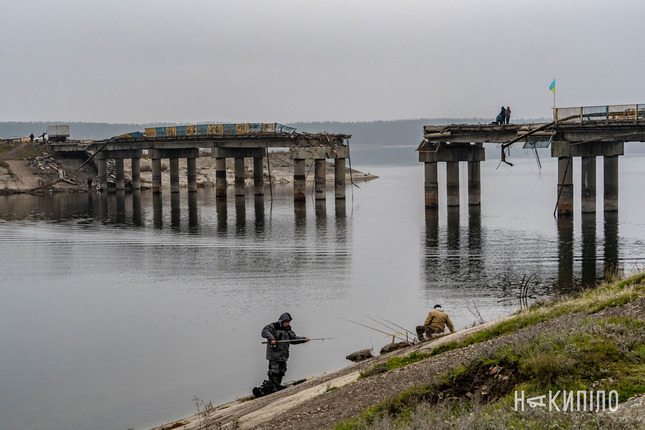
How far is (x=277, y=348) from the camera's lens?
64.3 ft

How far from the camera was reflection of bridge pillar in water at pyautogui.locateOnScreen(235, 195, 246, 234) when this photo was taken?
58662mm

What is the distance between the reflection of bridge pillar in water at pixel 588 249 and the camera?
35125mm

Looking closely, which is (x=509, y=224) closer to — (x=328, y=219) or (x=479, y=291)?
(x=328, y=219)

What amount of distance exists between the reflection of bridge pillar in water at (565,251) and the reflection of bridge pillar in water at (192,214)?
82.2 feet

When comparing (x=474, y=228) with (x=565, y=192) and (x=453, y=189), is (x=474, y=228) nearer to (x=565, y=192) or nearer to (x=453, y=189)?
(x=565, y=192)

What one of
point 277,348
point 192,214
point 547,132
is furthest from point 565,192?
point 277,348

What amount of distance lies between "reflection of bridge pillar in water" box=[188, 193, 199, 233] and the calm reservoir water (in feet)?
1.28

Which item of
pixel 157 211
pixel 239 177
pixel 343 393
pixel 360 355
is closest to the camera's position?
pixel 343 393

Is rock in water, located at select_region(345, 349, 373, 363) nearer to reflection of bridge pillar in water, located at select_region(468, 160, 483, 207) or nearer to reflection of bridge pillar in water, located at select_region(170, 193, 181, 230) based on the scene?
reflection of bridge pillar in water, located at select_region(170, 193, 181, 230)

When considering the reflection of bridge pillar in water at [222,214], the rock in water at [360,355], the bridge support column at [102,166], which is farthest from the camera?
the bridge support column at [102,166]

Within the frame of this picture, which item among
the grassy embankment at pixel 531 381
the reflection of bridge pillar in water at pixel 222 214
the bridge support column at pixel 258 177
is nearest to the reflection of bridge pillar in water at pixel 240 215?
the reflection of bridge pillar in water at pixel 222 214

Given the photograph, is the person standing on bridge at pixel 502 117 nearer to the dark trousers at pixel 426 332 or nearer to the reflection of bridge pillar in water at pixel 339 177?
the reflection of bridge pillar in water at pixel 339 177

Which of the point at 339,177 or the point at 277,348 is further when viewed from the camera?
the point at 339,177

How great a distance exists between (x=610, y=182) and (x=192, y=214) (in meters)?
34.6
